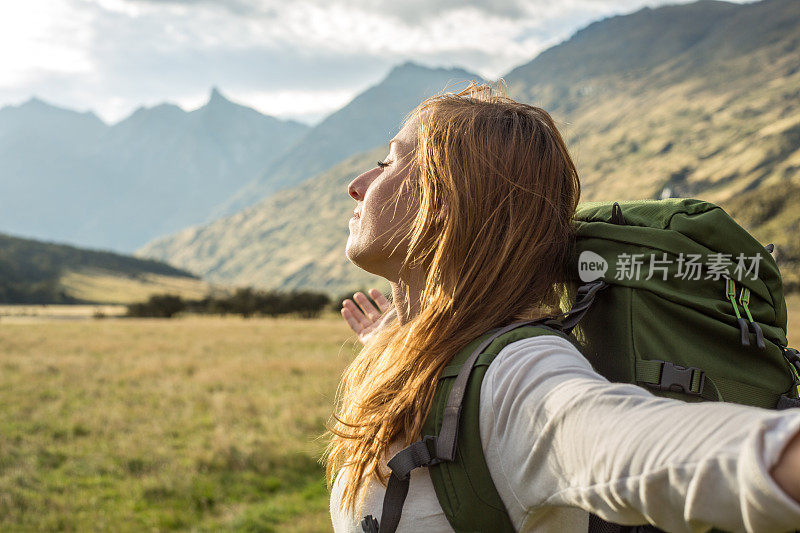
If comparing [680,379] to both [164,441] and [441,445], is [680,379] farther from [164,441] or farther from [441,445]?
[164,441]

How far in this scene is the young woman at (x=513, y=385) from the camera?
0.87 meters

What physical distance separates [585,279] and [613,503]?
927 mm

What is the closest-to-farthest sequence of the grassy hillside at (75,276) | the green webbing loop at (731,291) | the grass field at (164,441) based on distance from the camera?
the green webbing loop at (731,291), the grass field at (164,441), the grassy hillside at (75,276)

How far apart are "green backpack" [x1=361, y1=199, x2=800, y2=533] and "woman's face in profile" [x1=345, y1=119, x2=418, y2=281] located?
24.1 inches

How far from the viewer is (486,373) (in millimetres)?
1414

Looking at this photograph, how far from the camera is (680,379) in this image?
1.61m

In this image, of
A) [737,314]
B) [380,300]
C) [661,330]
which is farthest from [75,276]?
[737,314]

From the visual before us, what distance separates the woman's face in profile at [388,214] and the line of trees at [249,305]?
44882mm

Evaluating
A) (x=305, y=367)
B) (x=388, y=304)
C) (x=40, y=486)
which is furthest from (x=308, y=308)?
(x=388, y=304)

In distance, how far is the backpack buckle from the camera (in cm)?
161

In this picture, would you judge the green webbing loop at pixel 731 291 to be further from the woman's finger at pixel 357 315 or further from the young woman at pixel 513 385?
the woman's finger at pixel 357 315

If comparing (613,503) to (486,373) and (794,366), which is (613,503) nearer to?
(486,373)

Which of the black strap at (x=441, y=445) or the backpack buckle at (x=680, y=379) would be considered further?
the backpack buckle at (x=680, y=379)

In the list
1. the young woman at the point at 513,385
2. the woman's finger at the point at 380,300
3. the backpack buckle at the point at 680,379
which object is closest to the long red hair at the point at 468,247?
the young woman at the point at 513,385
